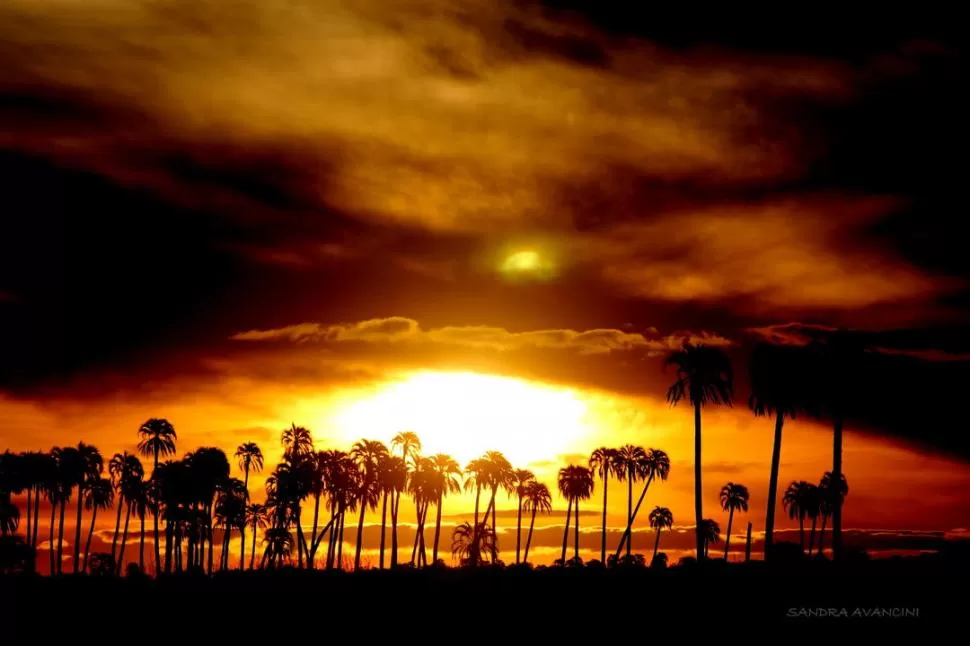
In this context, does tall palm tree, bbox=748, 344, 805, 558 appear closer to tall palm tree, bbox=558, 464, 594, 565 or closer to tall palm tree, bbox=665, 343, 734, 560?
tall palm tree, bbox=665, 343, 734, 560

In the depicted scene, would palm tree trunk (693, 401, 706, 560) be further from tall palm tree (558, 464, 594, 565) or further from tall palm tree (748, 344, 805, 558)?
tall palm tree (558, 464, 594, 565)

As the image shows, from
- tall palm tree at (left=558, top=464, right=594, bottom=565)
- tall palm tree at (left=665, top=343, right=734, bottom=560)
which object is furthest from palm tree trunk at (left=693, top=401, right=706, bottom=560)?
tall palm tree at (left=558, top=464, right=594, bottom=565)

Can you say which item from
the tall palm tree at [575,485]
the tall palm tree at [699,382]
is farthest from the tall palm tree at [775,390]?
the tall palm tree at [575,485]

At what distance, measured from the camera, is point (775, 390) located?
68.3 meters

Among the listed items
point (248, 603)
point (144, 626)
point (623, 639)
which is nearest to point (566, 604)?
point (623, 639)

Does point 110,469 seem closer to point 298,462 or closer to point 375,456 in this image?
point 298,462

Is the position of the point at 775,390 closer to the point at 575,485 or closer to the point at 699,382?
the point at 699,382

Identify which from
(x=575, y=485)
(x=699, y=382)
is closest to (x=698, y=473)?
(x=699, y=382)

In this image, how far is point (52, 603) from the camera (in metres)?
51.1

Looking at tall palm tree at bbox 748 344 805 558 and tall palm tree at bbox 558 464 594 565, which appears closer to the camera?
tall palm tree at bbox 748 344 805 558

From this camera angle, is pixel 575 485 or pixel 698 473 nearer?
pixel 698 473

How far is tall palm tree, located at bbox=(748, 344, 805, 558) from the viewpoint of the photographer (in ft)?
223

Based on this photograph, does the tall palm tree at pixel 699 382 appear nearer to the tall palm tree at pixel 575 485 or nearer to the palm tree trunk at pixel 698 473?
the palm tree trunk at pixel 698 473

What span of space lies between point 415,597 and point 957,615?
2748cm
